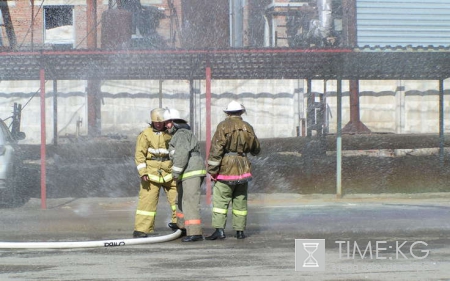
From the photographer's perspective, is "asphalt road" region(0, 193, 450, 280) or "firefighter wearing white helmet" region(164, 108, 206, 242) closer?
"asphalt road" region(0, 193, 450, 280)

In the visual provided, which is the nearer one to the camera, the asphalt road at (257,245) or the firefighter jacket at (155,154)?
the asphalt road at (257,245)

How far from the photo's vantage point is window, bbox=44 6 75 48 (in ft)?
109

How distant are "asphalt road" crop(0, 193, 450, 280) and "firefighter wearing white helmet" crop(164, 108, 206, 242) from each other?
0.24 metres

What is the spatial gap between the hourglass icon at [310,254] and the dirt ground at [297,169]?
7.32 metres

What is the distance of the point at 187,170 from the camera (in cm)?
988

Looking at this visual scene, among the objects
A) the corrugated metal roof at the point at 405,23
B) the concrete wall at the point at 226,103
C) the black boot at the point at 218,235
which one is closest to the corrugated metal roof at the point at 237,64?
the black boot at the point at 218,235

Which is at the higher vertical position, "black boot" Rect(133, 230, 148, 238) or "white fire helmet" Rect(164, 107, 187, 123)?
"white fire helmet" Rect(164, 107, 187, 123)

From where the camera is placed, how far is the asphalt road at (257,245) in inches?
302

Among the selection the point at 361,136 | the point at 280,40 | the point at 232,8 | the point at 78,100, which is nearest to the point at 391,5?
the point at 361,136

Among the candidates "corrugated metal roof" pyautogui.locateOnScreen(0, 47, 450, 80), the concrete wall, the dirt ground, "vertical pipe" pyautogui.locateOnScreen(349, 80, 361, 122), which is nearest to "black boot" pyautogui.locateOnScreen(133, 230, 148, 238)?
"corrugated metal roof" pyautogui.locateOnScreen(0, 47, 450, 80)

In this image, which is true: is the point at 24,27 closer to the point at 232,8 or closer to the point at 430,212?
the point at 232,8

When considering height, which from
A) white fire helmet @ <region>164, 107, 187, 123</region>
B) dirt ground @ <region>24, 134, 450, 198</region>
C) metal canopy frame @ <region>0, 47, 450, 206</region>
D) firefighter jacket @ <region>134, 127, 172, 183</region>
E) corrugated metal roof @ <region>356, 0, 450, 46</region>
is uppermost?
corrugated metal roof @ <region>356, 0, 450, 46</region>

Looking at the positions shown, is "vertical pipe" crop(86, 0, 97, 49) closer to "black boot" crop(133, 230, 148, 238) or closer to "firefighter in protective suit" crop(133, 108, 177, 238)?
"firefighter in protective suit" crop(133, 108, 177, 238)

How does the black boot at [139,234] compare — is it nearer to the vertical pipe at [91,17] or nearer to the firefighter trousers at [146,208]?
the firefighter trousers at [146,208]
